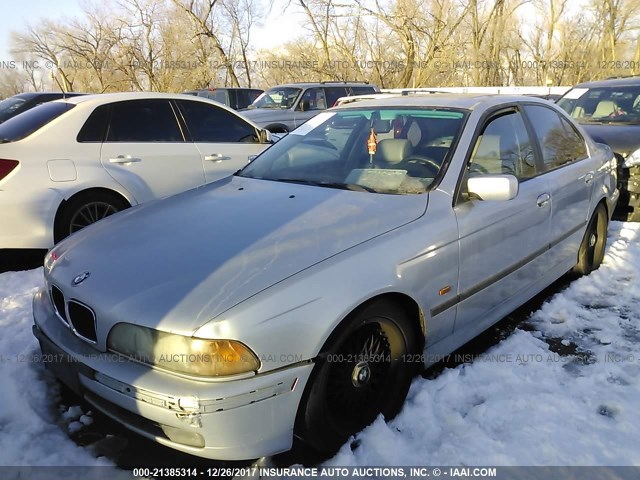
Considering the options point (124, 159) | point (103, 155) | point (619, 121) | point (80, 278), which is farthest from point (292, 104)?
point (80, 278)

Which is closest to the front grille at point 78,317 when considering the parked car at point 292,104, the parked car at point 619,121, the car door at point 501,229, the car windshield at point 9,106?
the car door at point 501,229

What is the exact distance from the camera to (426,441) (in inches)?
98.3

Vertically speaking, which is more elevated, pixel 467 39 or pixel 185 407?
pixel 467 39

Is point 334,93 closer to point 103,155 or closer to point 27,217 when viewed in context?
point 103,155

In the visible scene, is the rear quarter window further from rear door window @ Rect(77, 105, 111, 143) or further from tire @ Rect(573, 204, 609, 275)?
tire @ Rect(573, 204, 609, 275)

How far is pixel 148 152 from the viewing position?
17.7ft

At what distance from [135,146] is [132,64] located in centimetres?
2725

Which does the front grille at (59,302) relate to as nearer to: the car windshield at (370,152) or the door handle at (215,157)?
the car windshield at (370,152)

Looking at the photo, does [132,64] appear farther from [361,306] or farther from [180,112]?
[361,306]

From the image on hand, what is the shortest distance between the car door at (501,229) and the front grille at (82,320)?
71.3 inches

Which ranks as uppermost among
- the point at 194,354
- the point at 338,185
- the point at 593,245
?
the point at 338,185

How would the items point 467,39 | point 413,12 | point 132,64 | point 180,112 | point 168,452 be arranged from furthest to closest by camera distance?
point 132,64, point 467,39, point 413,12, point 180,112, point 168,452

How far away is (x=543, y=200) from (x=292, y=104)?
9.54 metres

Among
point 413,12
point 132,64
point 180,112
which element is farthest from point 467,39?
point 180,112
